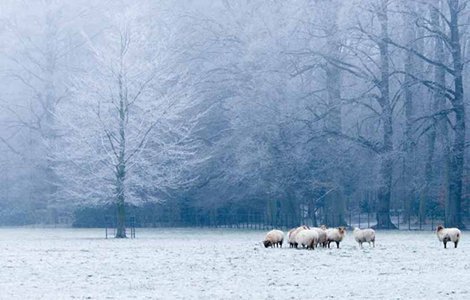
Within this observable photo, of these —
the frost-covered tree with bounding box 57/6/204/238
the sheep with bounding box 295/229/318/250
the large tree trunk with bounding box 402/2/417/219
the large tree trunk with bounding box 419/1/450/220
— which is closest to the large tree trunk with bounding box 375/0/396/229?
the large tree trunk with bounding box 402/2/417/219

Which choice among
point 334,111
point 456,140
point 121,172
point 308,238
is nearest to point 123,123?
point 121,172

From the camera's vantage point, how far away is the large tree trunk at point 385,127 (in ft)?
145

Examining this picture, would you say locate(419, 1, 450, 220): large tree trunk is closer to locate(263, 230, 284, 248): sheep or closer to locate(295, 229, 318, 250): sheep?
locate(263, 230, 284, 248): sheep

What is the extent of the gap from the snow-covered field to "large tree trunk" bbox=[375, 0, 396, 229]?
50.9 feet

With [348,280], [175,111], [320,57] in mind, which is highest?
[320,57]

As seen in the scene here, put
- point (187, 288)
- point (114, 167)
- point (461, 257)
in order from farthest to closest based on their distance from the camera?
point (114, 167)
point (461, 257)
point (187, 288)

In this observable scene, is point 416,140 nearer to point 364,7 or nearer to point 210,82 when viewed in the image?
point 364,7

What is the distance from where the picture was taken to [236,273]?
65.0ft

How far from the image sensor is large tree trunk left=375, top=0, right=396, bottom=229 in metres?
44.3

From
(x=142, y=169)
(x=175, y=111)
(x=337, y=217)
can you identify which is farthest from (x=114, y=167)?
(x=337, y=217)

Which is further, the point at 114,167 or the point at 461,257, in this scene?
the point at 114,167

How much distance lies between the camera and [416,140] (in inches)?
1773

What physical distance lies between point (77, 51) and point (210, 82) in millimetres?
12719

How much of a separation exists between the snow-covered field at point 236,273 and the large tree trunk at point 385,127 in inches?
611
